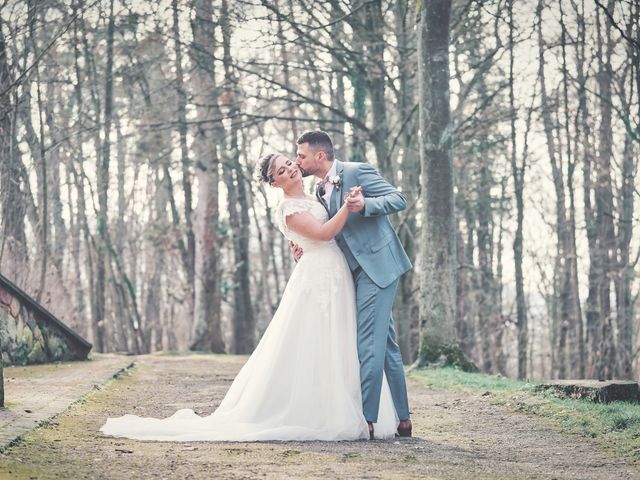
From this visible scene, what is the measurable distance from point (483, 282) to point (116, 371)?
77.3 feet

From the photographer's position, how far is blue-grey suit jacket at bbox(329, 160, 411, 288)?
738 centimetres

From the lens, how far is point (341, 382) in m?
7.24

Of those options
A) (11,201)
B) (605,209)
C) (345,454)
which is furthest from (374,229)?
(605,209)

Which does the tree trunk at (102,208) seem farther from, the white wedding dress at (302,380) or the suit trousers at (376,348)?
the suit trousers at (376,348)

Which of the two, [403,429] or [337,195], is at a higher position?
[337,195]

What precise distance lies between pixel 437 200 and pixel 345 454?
27.7ft

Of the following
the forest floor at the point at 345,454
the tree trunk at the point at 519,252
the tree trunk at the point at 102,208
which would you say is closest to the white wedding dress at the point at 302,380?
the forest floor at the point at 345,454

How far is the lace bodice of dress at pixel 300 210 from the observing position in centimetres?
758

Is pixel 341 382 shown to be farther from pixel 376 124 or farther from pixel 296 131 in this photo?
pixel 296 131

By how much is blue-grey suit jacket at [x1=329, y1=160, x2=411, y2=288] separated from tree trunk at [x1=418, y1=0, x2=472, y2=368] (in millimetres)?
6776

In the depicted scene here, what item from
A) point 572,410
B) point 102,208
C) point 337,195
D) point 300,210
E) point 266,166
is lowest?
point 572,410

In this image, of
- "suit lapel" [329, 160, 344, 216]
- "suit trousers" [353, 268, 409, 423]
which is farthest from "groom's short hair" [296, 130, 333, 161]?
"suit trousers" [353, 268, 409, 423]

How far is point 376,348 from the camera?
7285mm

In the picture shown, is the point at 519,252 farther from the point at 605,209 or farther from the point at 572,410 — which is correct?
the point at 572,410
